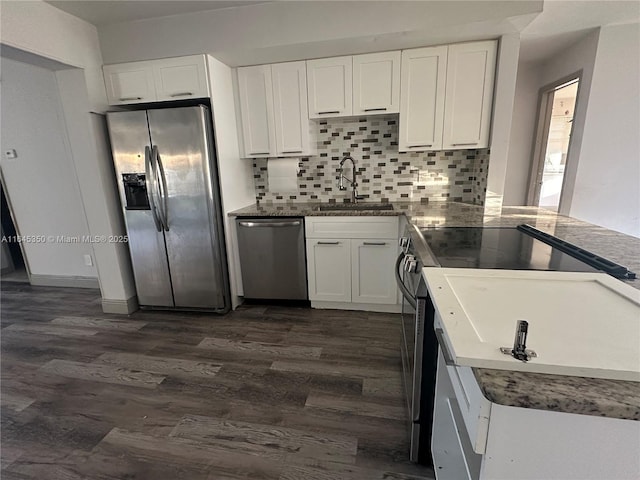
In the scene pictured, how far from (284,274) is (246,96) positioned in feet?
5.37

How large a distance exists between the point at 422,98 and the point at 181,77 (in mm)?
1950

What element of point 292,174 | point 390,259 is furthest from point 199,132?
point 390,259

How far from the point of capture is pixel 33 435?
154 cm

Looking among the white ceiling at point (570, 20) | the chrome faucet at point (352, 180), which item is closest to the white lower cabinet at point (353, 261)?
the chrome faucet at point (352, 180)

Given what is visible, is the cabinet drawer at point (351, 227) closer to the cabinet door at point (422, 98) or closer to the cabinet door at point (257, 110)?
the cabinet door at point (422, 98)

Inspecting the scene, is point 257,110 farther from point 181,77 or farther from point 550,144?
point 550,144

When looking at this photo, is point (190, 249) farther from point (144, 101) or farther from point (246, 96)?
point (246, 96)

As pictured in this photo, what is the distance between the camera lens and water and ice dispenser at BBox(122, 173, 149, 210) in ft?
8.32

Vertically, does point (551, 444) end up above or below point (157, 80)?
below

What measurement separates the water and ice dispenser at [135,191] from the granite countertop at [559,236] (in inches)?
29.9

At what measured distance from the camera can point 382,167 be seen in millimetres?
2939

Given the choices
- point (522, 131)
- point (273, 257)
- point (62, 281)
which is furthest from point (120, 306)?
point (522, 131)

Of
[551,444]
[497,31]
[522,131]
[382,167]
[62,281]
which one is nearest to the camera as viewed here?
[551,444]

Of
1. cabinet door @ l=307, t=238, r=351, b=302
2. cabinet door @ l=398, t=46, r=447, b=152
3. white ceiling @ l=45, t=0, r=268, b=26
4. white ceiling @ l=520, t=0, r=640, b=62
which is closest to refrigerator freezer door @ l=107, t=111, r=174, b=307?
white ceiling @ l=45, t=0, r=268, b=26
